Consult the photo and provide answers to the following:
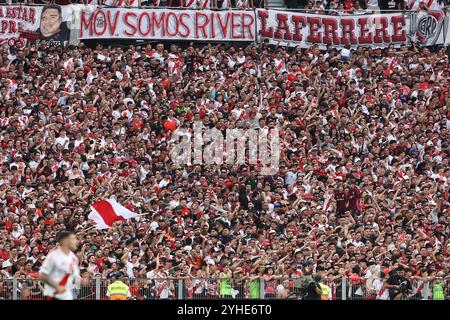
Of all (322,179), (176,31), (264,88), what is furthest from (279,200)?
(176,31)

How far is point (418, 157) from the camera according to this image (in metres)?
32.6

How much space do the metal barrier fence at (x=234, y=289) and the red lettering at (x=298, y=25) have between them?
12.3 m

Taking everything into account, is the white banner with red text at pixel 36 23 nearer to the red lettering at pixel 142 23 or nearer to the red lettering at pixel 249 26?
the red lettering at pixel 142 23

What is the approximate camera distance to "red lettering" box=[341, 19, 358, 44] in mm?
36656

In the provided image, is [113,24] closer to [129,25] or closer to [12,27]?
[129,25]

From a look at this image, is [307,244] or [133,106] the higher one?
[133,106]

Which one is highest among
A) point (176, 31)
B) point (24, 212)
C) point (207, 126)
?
point (176, 31)

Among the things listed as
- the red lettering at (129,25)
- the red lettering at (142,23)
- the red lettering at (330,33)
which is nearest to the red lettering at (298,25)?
the red lettering at (330,33)

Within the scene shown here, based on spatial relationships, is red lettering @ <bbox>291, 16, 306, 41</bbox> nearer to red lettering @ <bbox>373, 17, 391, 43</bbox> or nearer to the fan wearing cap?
red lettering @ <bbox>373, 17, 391, 43</bbox>

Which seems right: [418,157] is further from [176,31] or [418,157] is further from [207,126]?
[176,31]

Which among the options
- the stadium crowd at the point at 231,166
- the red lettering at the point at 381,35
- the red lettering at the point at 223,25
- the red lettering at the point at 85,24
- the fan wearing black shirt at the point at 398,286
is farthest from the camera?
the red lettering at the point at 381,35

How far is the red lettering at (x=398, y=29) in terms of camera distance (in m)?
37.0

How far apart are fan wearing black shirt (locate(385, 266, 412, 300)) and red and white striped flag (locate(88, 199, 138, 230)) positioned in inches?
251

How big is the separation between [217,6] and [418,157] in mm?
8087
